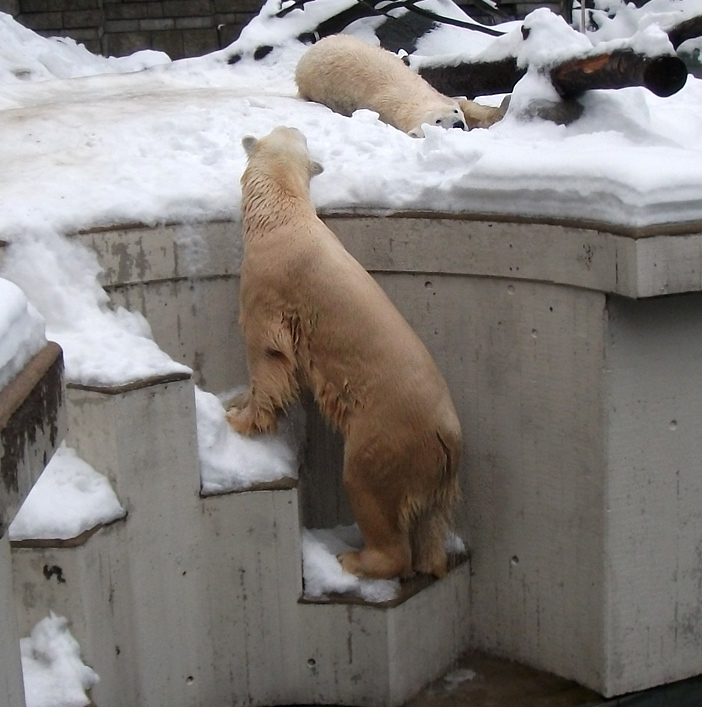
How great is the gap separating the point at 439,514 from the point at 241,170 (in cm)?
166

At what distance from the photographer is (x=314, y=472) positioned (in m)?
4.36

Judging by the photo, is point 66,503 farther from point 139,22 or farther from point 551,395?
point 139,22

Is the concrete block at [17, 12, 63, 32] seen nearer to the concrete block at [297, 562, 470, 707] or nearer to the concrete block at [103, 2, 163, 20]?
the concrete block at [103, 2, 163, 20]

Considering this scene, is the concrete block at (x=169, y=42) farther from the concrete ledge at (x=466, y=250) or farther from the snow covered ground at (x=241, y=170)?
the concrete ledge at (x=466, y=250)

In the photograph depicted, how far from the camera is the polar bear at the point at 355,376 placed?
376cm

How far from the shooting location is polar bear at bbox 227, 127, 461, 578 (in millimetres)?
3760

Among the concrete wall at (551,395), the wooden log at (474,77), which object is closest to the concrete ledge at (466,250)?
the concrete wall at (551,395)

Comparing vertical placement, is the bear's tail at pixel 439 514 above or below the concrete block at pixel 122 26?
below

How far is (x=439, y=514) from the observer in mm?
3973

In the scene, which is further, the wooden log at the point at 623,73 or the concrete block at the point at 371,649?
the wooden log at the point at 623,73

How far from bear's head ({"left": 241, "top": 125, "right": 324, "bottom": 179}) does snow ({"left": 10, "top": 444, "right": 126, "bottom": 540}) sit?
1404mm

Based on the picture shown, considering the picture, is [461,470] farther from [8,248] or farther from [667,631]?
[8,248]

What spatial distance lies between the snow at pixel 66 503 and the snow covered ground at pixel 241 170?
2 centimetres

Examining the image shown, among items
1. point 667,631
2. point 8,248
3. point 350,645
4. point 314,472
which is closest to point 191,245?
point 8,248
